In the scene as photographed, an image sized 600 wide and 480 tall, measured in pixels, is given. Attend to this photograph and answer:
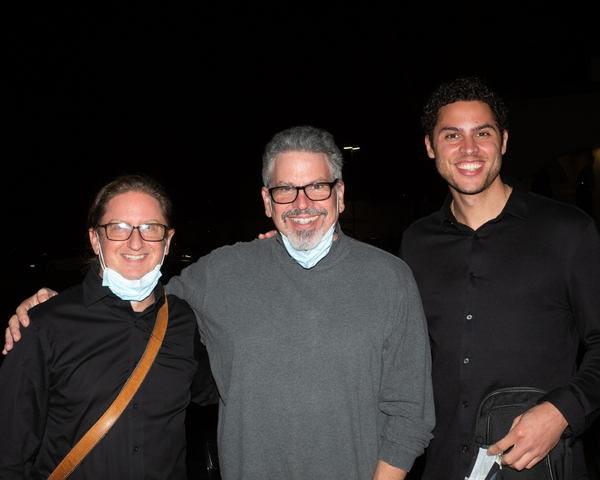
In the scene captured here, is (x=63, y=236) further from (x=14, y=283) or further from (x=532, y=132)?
(x=532, y=132)

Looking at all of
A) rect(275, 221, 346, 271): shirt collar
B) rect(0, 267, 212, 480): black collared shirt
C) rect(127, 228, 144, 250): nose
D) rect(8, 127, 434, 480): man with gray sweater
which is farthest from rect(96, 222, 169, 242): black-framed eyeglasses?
rect(275, 221, 346, 271): shirt collar

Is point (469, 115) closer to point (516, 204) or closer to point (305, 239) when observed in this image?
point (516, 204)

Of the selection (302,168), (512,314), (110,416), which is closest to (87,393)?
(110,416)

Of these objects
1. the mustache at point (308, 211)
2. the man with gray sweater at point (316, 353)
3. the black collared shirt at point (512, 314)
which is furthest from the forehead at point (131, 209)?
the black collared shirt at point (512, 314)

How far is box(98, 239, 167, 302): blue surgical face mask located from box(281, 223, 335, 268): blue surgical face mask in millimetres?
762

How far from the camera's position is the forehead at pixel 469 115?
2.88 m

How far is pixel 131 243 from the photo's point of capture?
265 cm

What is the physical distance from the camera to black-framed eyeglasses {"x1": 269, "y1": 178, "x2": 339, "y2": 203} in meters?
2.61

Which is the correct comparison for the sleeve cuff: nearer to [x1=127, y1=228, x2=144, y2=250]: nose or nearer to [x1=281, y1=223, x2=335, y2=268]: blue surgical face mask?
[x1=281, y1=223, x2=335, y2=268]: blue surgical face mask

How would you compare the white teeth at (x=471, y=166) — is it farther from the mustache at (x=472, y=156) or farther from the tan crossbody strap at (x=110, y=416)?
the tan crossbody strap at (x=110, y=416)

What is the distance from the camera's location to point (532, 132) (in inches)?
626

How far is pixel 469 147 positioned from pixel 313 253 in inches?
43.3

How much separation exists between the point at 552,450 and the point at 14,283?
79.9 feet

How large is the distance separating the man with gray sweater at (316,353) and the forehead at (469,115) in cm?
83
